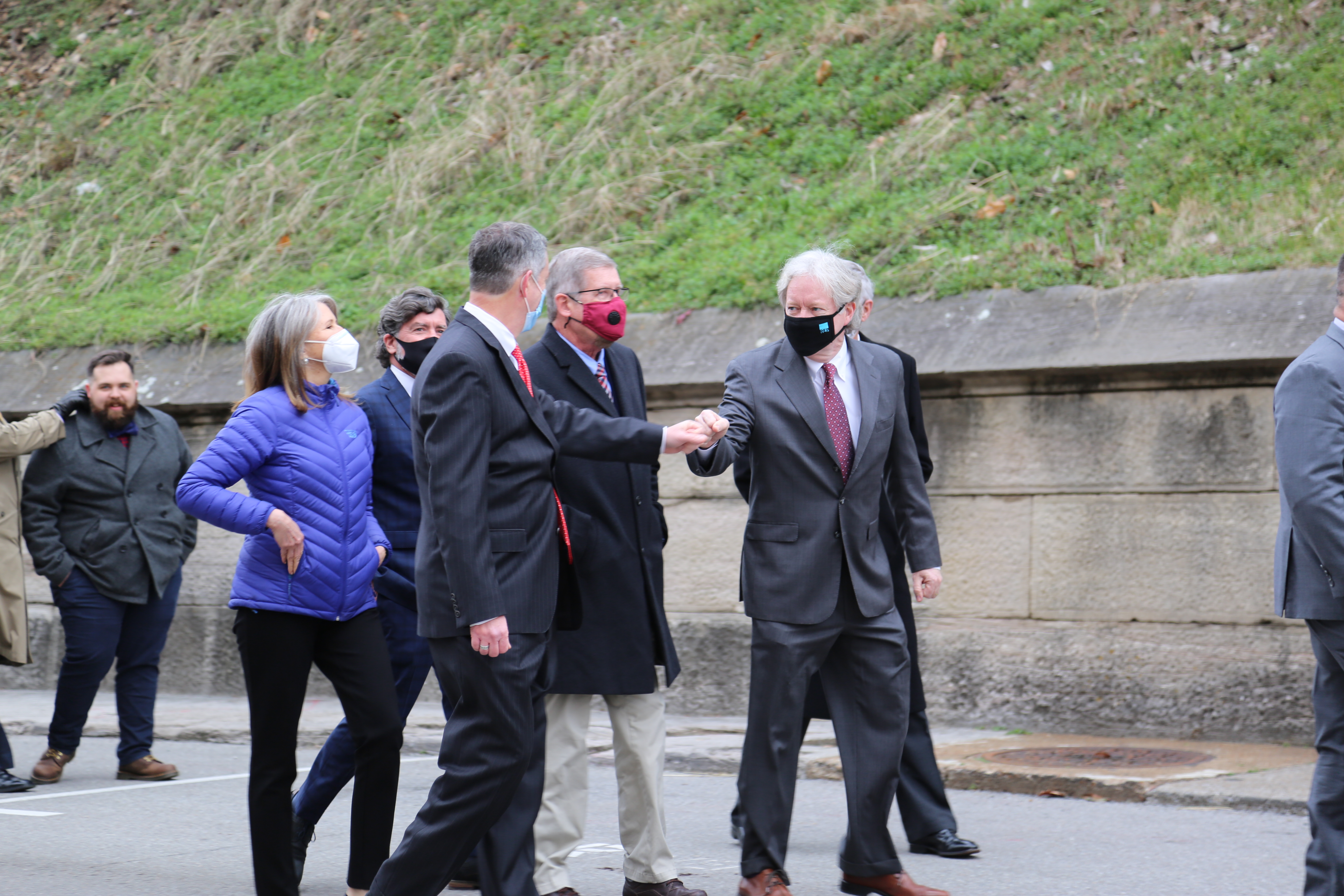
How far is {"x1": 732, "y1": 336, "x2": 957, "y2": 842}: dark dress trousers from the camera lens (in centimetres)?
511

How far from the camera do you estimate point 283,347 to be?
434 cm

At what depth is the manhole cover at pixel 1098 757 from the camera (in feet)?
21.1

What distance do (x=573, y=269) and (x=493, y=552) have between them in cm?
118

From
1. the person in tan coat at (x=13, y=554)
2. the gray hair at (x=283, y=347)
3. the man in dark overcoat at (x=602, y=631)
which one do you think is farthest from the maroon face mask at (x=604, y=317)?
the person in tan coat at (x=13, y=554)

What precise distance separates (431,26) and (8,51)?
16.8 feet

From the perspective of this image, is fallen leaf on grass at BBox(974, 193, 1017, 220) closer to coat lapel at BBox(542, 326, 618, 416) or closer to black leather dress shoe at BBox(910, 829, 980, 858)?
black leather dress shoe at BBox(910, 829, 980, 858)

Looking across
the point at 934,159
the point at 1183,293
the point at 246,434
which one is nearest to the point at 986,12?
the point at 934,159

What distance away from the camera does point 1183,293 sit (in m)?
7.32

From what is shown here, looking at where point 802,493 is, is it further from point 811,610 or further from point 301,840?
point 301,840

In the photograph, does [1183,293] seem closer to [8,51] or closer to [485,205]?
[485,205]

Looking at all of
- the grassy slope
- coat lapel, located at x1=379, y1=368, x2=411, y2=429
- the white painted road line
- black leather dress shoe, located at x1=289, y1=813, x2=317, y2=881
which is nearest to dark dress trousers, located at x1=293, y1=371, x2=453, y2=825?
coat lapel, located at x1=379, y1=368, x2=411, y2=429

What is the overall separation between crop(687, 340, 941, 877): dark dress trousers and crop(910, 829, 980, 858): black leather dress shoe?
0.89 metres

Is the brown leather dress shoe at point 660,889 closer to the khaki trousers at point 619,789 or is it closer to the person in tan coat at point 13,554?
the khaki trousers at point 619,789

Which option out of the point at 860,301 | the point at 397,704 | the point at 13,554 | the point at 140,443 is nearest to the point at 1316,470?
the point at 860,301
